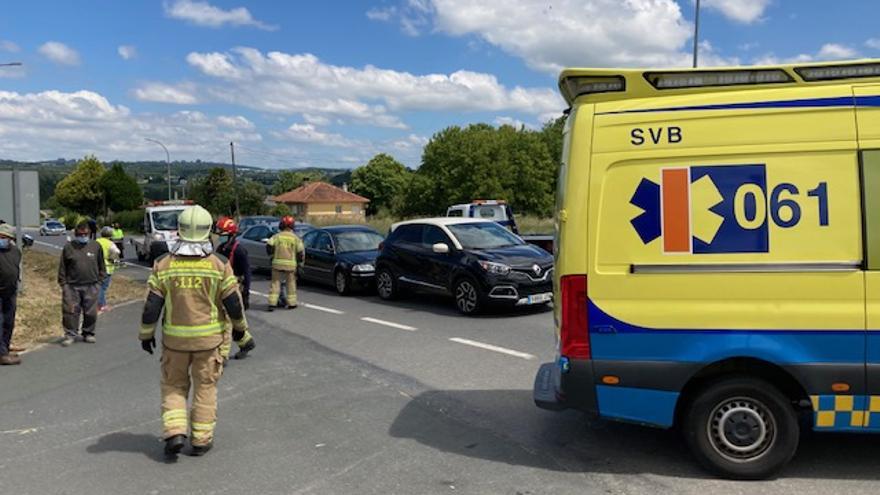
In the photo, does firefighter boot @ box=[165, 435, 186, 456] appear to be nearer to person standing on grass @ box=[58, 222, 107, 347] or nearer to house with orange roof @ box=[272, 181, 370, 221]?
person standing on grass @ box=[58, 222, 107, 347]

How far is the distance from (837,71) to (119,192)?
9401 cm

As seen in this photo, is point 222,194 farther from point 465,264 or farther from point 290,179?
point 465,264

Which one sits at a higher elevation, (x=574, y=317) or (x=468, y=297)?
(x=574, y=317)

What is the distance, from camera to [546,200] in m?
87.2

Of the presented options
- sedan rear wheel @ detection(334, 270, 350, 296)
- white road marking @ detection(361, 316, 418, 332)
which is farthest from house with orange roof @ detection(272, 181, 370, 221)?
white road marking @ detection(361, 316, 418, 332)

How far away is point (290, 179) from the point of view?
150 meters

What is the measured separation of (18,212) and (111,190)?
8166cm

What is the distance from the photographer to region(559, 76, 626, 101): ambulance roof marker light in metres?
4.67

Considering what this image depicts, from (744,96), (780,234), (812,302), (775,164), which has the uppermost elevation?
(744,96)

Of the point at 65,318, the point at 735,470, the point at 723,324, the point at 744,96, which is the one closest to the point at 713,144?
the point at 744,96

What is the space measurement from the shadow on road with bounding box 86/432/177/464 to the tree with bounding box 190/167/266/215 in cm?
7390

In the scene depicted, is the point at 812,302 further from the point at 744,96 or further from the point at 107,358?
the point at 107,358

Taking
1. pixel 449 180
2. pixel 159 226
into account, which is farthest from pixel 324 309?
pixel 449 180

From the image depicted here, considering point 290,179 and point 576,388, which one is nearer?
point 576,388
